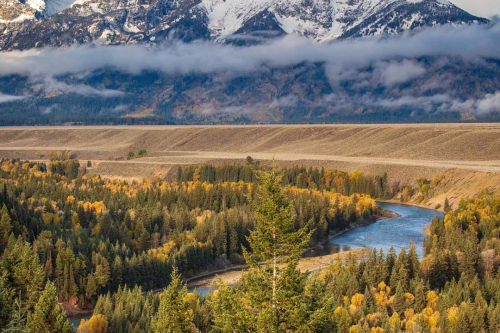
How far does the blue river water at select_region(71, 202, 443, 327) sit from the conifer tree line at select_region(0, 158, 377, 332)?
4.12m

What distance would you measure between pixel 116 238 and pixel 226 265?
19.0 meters

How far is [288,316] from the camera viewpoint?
34.1 metres

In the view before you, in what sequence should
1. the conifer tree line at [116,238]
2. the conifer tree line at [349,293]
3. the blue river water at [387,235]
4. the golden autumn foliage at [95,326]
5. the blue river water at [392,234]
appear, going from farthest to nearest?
the blue river water at [392,234] → the blue river water at [387,235] → the golden autumn foliage at [95,326] → the conifer tree line at [116,238] → the conifer tree line at [349,293]

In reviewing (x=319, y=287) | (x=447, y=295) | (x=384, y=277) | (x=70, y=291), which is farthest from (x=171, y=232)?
(x=319, y=287)

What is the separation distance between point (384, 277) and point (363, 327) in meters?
19.9

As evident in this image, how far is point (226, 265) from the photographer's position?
110562mm

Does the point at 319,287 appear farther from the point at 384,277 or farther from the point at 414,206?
the point at 414,206

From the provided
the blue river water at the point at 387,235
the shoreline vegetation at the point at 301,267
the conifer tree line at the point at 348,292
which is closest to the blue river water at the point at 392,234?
the blue river water at the point at 387,235

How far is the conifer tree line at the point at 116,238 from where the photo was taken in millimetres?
68762

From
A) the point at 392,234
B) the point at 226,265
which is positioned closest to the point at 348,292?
the point at 226,265

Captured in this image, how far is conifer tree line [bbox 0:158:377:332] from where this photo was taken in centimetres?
6876

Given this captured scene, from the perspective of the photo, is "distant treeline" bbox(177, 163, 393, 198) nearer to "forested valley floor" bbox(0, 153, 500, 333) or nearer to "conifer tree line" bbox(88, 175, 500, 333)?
"forested valley floor" bbox(0, 153, 500, 333)

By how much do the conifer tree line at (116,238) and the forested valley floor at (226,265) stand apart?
22cm

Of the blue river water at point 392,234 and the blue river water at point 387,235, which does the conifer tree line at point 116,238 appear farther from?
the blue river water at point 392,234
